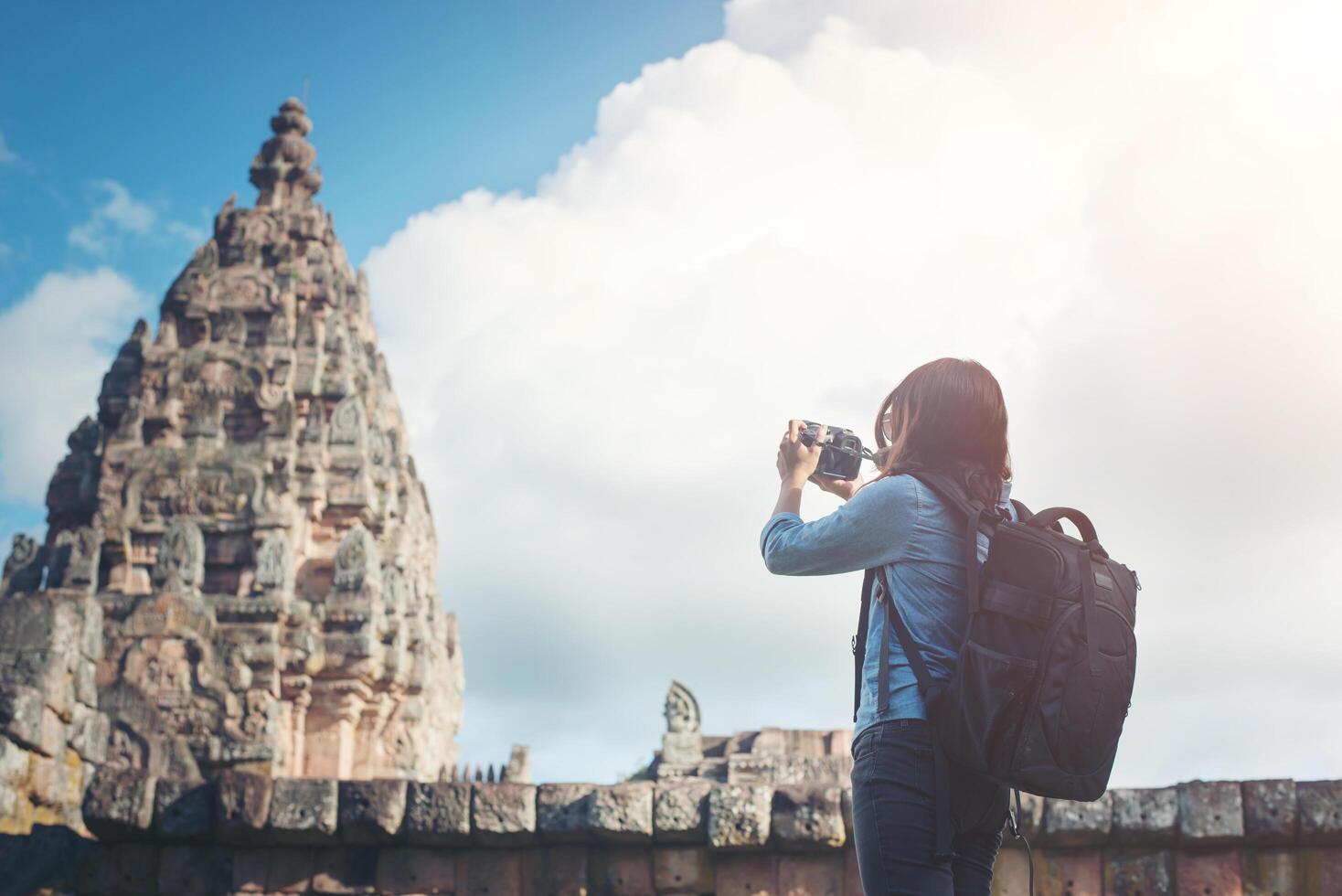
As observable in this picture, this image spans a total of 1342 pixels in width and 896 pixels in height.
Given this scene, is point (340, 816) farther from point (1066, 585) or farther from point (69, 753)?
point (1066, 585)

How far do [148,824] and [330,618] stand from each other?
16.9 metres

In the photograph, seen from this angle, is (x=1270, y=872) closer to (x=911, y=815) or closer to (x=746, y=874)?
(x=746, y=874)

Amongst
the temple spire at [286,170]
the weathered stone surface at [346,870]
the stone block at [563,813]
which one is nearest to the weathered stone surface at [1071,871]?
the stone block at [563,813]

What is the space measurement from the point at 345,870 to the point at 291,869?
0.25 metres

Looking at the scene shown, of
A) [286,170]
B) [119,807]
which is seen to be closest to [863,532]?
[119,807]

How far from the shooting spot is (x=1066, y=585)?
2.80m

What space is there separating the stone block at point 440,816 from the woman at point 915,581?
12.1ft

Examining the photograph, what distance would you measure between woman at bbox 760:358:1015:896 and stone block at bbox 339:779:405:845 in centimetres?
381

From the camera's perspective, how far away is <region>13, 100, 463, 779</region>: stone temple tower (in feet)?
70.7

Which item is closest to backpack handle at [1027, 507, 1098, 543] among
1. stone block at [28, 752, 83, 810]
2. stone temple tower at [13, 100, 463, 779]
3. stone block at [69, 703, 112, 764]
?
stone block at [28, 752, 83, 810]

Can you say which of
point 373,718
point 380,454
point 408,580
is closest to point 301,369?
point 380,454

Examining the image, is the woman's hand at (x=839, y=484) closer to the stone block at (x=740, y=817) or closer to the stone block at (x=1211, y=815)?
the stone block at (x=740, y=817)

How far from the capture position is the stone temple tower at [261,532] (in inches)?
848

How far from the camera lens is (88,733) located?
8.08 meters
